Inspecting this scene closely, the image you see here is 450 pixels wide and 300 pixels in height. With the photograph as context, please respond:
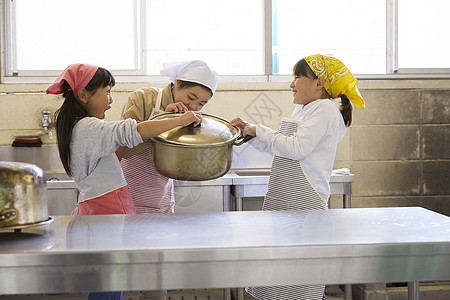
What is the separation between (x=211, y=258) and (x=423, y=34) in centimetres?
307

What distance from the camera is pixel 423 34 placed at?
139 inches

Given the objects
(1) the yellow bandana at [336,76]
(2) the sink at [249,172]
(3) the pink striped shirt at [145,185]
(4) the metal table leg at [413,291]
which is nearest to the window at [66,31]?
(2) the sink at [249,172]

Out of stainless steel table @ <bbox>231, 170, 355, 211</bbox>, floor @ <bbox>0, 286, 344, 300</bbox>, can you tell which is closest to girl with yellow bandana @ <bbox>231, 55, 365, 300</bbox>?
stainless steel table @ <bbox>231, 170, 355, 211</bbox>

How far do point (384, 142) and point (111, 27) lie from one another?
2022 mm

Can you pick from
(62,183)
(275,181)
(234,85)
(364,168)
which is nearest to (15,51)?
(62,183)

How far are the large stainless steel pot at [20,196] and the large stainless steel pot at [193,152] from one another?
0.44 meters

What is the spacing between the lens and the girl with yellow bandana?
177cm

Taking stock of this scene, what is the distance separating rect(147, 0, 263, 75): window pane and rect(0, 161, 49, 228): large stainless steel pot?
2.31 meters

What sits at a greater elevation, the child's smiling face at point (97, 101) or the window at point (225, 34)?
the window at point (225, 34)

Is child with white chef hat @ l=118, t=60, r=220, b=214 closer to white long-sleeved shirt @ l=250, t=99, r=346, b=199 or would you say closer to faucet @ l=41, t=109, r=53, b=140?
white long-sleeved shirt @ l=250, t=99, r=346, b=199

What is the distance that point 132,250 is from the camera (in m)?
1.05

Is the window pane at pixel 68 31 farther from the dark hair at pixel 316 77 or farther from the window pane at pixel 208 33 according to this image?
the dark hair at pixel 316 77

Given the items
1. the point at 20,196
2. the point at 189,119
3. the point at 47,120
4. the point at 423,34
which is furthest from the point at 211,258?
the point at 423,34

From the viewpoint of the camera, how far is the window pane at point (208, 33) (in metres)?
3.36
